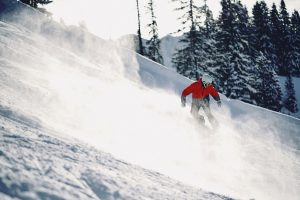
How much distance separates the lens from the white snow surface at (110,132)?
153 inches

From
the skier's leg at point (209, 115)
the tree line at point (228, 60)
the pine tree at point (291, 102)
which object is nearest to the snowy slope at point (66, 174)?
the skier's leg at point (209, 115)

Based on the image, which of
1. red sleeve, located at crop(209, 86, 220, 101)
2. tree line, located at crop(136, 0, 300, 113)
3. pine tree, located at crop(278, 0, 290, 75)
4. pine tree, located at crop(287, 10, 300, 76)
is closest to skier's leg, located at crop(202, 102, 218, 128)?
red sleeve, located at crop(209, 86, 220, 101)

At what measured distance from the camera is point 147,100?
40.2 feet

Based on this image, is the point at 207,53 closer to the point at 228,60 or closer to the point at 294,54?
the point at 228,60

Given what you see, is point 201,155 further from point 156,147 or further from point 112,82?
point 112,82

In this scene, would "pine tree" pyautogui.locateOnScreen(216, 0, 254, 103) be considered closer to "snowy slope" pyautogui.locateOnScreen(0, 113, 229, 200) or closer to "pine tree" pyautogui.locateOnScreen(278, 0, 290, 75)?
"pine tree" pyautogui.locateOnScreen(278, 0, 290, 75)

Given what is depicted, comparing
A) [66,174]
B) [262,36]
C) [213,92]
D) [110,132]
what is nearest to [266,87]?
[262,36]

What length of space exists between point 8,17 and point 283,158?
1346 cm

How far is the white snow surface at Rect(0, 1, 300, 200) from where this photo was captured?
3.88 metres

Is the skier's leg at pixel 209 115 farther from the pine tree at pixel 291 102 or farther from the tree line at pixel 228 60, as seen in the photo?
the pine tree at pixel 291 102

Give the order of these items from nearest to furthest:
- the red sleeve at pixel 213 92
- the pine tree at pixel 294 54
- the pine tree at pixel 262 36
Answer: the red sleeve at pixel 213 92 → the pine tree at pixel 262 36 → the pine tree at pixel 294 54

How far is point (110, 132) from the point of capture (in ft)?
23.9

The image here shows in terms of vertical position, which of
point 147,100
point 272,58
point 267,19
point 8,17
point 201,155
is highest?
point 267,19

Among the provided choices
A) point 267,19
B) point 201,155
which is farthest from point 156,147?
point 267,19
